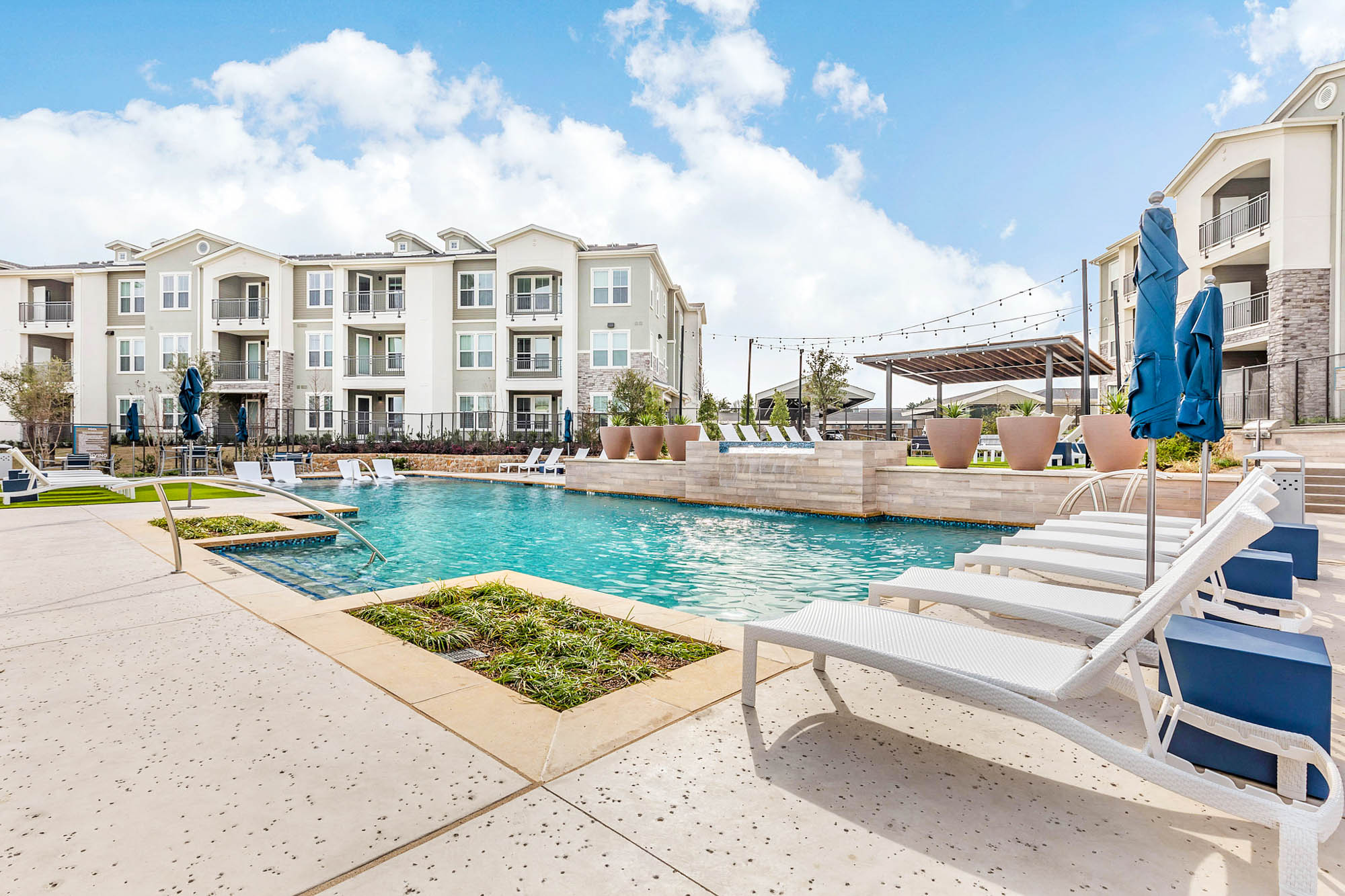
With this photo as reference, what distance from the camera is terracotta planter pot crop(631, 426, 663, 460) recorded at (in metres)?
15.4

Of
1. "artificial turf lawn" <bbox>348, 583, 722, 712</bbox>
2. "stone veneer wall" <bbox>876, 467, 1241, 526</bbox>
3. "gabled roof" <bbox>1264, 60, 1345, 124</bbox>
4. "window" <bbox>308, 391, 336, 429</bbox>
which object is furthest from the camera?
"window" <bbox>308, 391, 336, 429</bbox>

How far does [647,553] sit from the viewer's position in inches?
314

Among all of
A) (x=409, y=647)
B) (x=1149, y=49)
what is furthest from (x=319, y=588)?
(x=1149, y=49)

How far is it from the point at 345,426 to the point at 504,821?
30.6 meters

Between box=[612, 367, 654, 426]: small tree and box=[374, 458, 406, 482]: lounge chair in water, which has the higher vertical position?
box=[612, 367, 654, 426]: small tree

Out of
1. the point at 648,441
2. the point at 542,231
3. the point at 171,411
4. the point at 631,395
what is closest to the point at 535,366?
the point at 542,231

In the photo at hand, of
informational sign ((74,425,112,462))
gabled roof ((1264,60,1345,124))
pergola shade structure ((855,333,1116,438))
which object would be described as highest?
gabled roof ((1264,60,1345,124))

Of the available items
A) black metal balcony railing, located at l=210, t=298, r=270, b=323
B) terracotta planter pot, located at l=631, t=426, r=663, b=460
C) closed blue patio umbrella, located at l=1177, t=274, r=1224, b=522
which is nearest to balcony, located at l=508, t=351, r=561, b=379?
black metal balcony railing, located at l=210, t=298, r=270, b=323

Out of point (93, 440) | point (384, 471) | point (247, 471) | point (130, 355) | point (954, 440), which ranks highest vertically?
point (130, 355)

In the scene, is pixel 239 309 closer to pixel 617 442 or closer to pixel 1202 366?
pixel 617 442

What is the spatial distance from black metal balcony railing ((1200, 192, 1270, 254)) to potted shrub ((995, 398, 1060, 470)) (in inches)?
591

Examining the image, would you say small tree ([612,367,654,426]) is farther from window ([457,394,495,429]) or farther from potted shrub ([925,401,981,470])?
potted shrub ([925,401,981,470])

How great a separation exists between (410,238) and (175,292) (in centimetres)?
1112

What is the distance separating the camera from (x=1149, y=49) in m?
14.1
